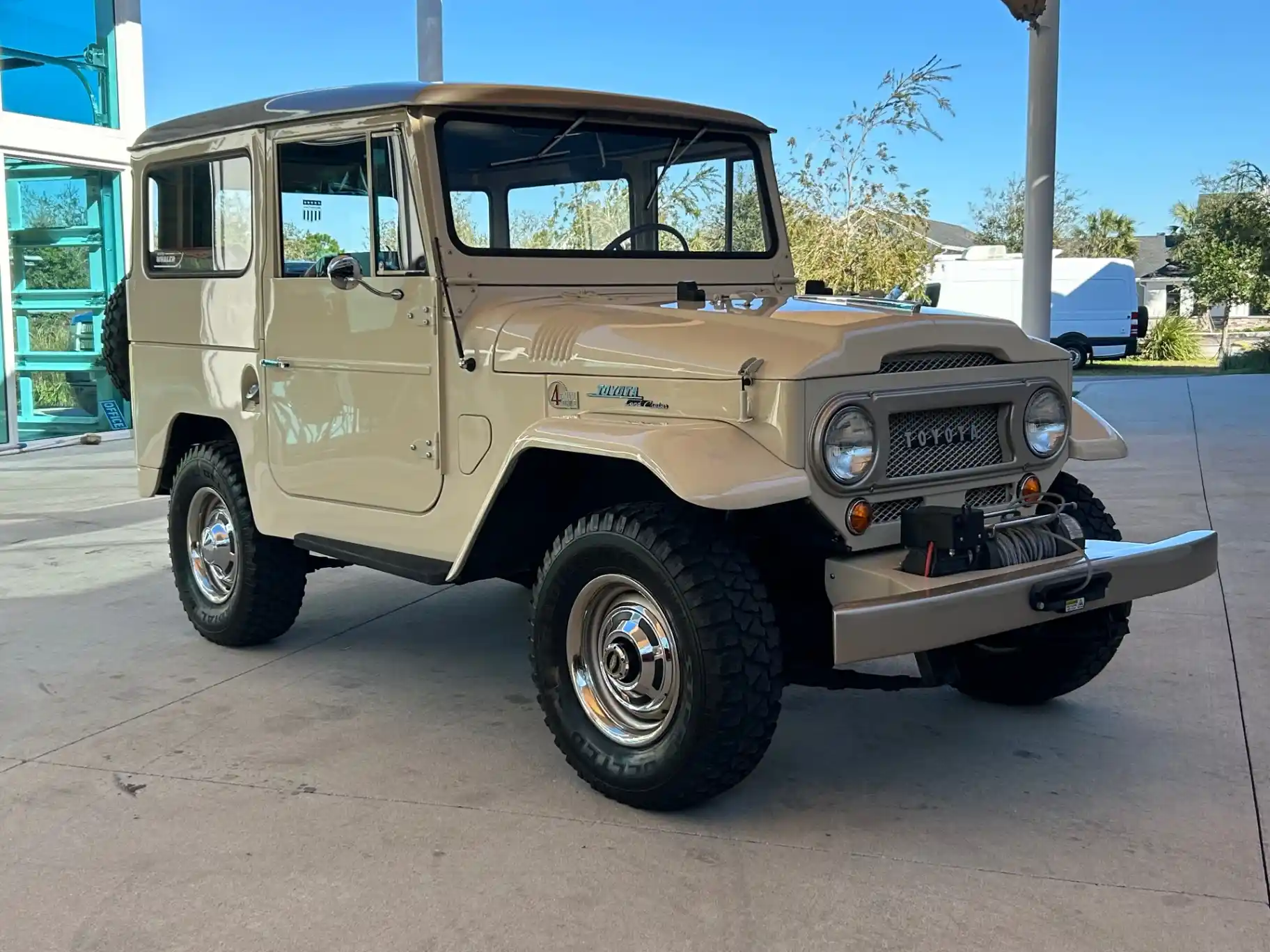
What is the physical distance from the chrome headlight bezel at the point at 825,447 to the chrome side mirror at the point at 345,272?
5.87 feet

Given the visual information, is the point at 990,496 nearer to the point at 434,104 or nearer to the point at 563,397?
the point at 563,397

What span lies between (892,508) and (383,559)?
185 cm

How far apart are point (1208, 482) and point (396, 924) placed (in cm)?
772

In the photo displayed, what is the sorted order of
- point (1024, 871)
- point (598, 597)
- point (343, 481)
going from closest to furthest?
point (1024, 871)
point (598, 597)
point (343, 481)

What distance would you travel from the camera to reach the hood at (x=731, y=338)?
3529 mm

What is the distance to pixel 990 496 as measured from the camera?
3.96 meters

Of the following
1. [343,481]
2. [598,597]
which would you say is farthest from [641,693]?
[343,481]

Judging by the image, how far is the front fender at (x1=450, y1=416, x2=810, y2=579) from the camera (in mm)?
3227

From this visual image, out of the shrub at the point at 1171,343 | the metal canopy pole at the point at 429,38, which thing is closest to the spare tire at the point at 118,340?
the metal canopy pole at the point at 429,38

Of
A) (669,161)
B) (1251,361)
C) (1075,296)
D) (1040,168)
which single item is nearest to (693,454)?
(669,161)

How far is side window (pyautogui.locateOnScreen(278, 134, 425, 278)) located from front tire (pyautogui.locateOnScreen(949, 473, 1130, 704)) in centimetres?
229

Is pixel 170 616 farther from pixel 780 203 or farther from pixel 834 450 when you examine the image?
pixel 834 450

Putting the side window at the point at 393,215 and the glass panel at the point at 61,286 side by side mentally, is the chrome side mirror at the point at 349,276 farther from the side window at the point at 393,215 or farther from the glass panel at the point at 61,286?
the glass panel at the point at 61,286

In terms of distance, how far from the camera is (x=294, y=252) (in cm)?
486
